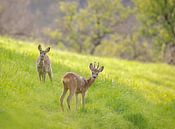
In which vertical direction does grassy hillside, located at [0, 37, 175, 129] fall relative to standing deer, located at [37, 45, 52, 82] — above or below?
below

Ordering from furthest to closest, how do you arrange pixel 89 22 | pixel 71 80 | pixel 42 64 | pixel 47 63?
pixel 89 22
pixel 47 63
pixel 42 64
pixel 71 80

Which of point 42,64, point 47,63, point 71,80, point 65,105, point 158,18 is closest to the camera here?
point 71,80

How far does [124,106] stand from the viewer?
17.5 metres

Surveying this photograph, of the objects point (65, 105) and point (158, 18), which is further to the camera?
point (158, 18)

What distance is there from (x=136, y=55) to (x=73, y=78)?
51.8 metres

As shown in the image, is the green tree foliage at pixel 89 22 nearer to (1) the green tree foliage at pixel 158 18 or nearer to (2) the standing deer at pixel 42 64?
(1) the green tree foliage at pixel 158 18

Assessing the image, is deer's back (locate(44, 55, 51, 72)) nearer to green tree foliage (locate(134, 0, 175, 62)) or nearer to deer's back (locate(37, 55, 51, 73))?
deer's back (locate(37, 55, 51, 73))

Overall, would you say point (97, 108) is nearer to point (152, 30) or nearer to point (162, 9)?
point (162, 9)

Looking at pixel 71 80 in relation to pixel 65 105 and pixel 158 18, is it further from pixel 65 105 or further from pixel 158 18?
pixel 158 18

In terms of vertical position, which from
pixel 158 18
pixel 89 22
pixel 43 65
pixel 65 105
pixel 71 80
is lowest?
pixel 65 105

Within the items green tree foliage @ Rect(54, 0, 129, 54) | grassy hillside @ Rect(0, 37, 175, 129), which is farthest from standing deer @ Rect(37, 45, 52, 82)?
green tree foliage @ Rect(54, 0, 129, 54)

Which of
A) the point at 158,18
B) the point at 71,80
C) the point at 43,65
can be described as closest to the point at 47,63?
the point at 43,65

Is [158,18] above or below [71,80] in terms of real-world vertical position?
above

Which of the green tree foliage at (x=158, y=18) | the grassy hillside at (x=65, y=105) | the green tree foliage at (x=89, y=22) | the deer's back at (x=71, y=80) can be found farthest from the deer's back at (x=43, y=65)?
the green tree foliage at (x=89, y=22)
